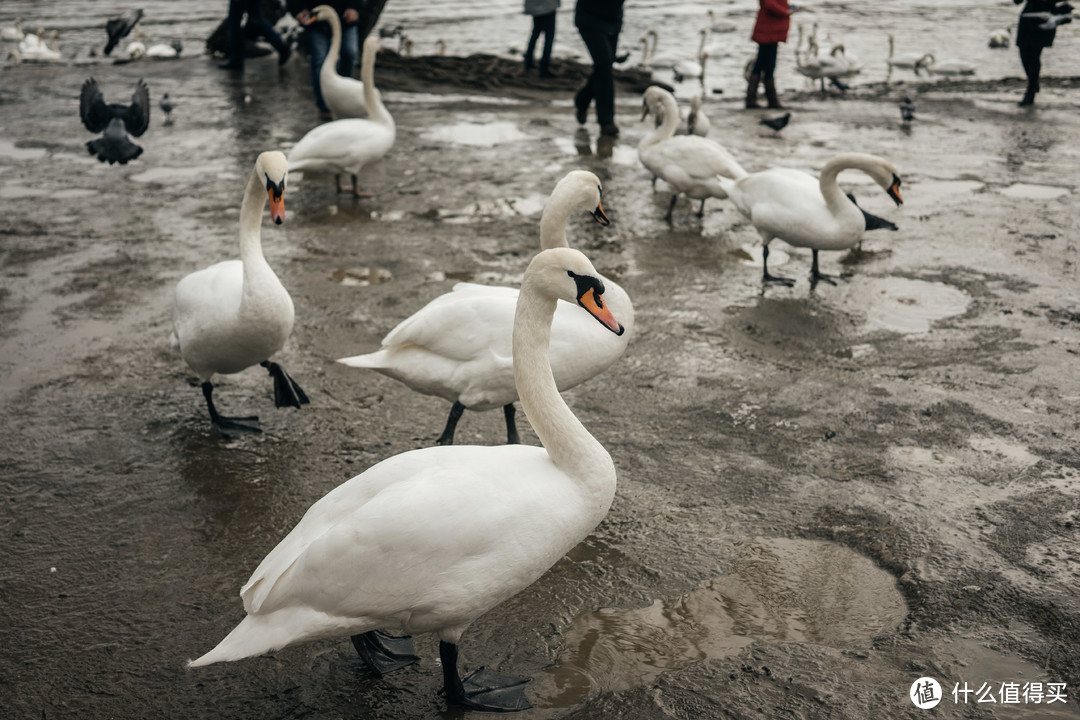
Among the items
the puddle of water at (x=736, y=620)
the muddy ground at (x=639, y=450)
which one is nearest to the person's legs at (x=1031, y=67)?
the muddy ground at (x=639, y=450)

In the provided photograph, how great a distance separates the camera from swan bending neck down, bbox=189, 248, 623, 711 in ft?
8.97

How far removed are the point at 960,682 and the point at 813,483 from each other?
4.32 feet

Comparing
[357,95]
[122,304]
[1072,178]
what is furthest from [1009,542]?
[357,95]

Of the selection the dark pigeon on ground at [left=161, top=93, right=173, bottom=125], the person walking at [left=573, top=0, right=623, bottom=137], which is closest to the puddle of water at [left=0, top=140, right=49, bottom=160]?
the dark pigeon on ground at [left=161, top=93, right=173, bottom=125]

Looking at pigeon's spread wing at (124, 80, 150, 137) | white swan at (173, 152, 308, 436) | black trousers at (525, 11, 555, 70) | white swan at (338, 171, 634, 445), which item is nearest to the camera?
white swan at (338, 171, 634, 445)

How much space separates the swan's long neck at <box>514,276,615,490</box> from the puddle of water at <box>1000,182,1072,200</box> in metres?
6.88

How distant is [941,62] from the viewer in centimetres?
1547

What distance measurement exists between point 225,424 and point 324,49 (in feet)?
27.7

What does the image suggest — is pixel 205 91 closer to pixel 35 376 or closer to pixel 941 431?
pixel 35 376

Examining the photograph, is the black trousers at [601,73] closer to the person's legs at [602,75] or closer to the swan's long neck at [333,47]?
the person's legs at [602,75]

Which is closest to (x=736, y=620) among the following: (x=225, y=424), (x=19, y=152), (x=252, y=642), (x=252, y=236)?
(x=252, y=642)

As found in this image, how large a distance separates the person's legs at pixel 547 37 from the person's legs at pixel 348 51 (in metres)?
Answer: 3.24

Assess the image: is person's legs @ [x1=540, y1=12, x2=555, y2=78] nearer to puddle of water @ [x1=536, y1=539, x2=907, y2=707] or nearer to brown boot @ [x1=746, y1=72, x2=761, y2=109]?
brown boot @ [x1=746, y1=72, x2=761, y2=109]

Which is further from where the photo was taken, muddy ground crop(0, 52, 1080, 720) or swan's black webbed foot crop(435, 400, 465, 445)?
swan's black webbed foot crop(435, 400, 465, 445)
